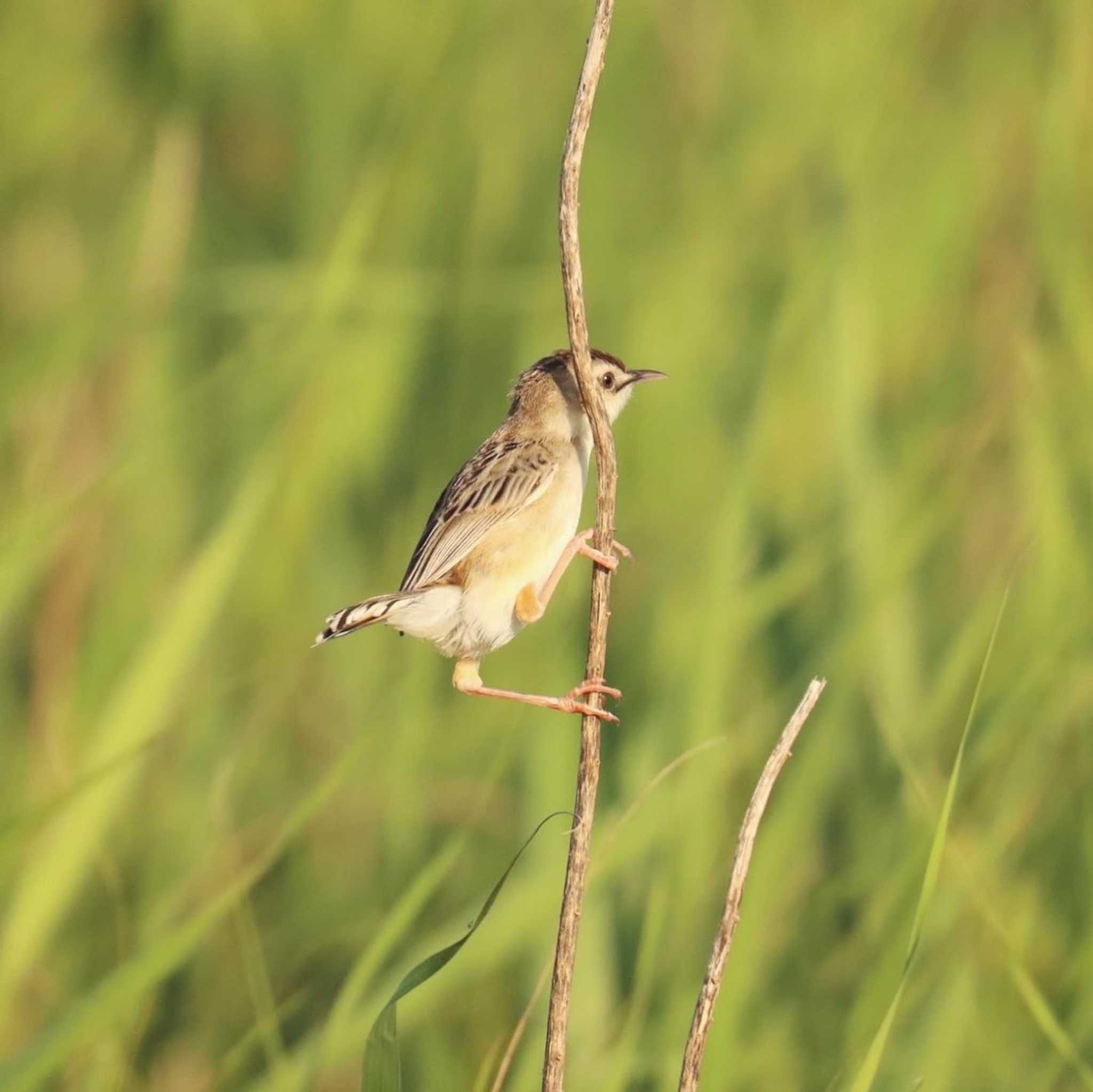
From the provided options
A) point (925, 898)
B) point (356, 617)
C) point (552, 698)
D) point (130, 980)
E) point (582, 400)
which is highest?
point (582, 400)

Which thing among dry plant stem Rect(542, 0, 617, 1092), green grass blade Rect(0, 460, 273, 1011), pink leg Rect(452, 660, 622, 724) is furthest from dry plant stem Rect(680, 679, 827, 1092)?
green grass blade Rect(0, 460, 273, 1011)

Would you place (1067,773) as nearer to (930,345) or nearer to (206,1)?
(930,345)

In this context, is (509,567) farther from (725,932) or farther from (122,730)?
(725,932)

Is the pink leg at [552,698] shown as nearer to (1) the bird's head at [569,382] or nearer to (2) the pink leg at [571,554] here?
(2) the pink leg at [571,554]

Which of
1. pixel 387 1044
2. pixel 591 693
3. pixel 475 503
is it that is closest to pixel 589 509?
pixel 475 503

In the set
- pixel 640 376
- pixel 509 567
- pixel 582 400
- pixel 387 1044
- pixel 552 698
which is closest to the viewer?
pixel 387 1044

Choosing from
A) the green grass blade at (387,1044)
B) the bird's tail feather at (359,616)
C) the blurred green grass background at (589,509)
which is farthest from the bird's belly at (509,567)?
the green grass blade at (387,1044)

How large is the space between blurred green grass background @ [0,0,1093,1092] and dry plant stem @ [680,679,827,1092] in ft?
1.84

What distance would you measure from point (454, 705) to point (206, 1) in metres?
2.95

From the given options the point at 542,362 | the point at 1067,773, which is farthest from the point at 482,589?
the point at 1067,773

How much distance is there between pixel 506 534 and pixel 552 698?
1.64 feet

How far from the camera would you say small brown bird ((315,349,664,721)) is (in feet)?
11.1

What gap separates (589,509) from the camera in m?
5.91

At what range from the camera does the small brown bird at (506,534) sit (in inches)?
133
